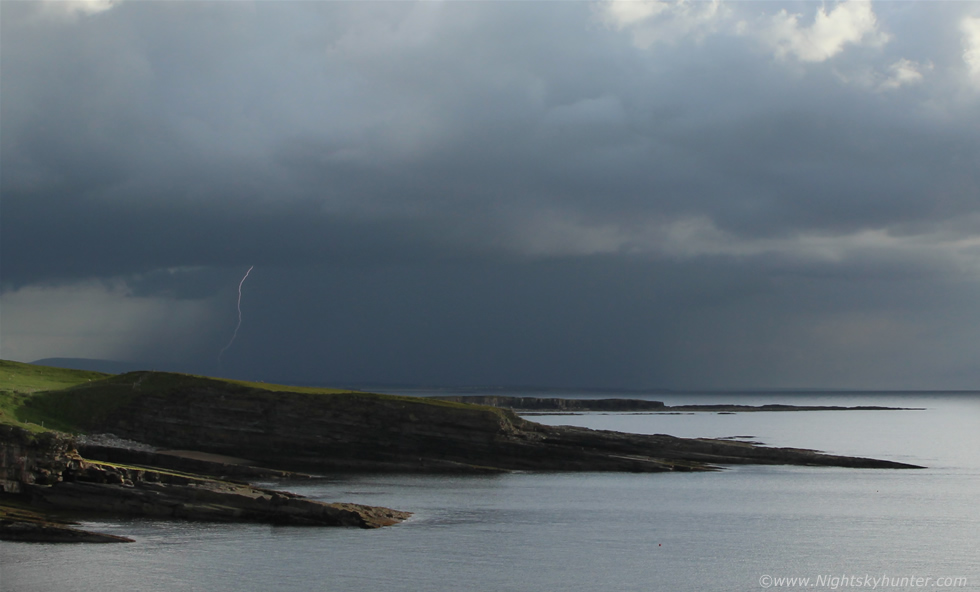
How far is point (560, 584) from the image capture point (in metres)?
36.8

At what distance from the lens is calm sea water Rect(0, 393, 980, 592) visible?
3653cm

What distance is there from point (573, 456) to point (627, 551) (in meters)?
40.7

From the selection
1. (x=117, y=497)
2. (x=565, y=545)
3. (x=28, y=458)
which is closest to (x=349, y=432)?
(x=117, y=497)

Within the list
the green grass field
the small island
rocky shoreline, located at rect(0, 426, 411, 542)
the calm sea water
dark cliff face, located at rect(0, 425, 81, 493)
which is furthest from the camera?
the green grass field

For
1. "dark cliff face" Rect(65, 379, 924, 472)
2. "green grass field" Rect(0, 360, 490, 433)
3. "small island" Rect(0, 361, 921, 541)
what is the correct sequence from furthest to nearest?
1. "dark cliff face" Rect(65, 379, 924, 472)
2. "green grass field" Rect(0, 360, 490, 433)
3. "small island" Rect(0, 361, 921, 541)

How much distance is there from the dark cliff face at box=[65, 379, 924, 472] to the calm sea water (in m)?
10.8

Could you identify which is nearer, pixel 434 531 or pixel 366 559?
pixel 366 559

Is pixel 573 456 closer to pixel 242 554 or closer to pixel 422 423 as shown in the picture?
pixel 422 423

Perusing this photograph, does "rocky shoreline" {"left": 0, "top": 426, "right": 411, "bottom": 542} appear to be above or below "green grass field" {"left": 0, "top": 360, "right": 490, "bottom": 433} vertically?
below

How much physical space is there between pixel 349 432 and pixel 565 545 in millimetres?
43144

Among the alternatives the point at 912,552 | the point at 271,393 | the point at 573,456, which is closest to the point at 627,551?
the point at 912,552

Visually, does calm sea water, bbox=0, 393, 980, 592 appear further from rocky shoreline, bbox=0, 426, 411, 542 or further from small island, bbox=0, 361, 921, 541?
small island, bbox=0, 361, 921, 541

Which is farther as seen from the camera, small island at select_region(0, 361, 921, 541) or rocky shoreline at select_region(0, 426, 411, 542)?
small island at select_region(0, 361, 921, 541)

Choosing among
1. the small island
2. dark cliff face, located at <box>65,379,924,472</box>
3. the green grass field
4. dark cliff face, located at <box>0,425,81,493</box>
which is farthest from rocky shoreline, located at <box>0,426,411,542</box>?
the green grass field
